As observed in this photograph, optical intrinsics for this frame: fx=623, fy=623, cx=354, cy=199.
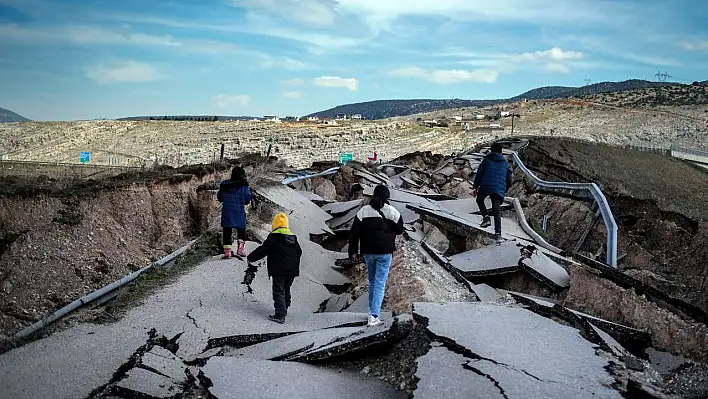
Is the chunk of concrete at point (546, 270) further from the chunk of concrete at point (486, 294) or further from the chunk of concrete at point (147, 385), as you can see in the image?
the chunk of concrete at point (147, 385)

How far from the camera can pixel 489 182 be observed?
10.5 m

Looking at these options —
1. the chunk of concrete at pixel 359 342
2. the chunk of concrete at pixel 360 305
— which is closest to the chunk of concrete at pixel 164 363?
the chunk of concrete at pixel 359 342

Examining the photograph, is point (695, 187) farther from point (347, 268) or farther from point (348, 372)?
point (348, 372)

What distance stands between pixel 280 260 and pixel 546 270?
412 centimetres

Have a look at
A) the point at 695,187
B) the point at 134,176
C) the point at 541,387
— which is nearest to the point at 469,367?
the point at 541,387

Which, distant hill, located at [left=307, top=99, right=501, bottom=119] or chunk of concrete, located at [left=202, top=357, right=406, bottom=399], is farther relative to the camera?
distant hill, located at [left=307, top=99, right=501, bottom=119]

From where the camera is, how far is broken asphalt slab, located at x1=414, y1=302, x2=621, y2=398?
451cm

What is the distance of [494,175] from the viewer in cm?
1045

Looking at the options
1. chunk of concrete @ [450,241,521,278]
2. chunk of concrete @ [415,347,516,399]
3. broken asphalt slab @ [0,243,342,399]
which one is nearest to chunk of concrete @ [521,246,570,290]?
chunk of concrete @ [450,241,521,278]

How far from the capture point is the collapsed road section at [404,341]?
4758 millimetres

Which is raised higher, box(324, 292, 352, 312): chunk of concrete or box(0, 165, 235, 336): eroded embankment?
box(0, 165, 235, 336): eroded embankment

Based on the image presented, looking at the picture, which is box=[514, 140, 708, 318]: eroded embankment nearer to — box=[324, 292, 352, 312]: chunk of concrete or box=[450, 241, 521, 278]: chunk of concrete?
box=[450, 241, 521, 278]: chunk of concrete

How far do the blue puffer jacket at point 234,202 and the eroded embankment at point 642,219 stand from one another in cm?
580

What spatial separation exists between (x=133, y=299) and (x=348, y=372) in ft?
9.95
